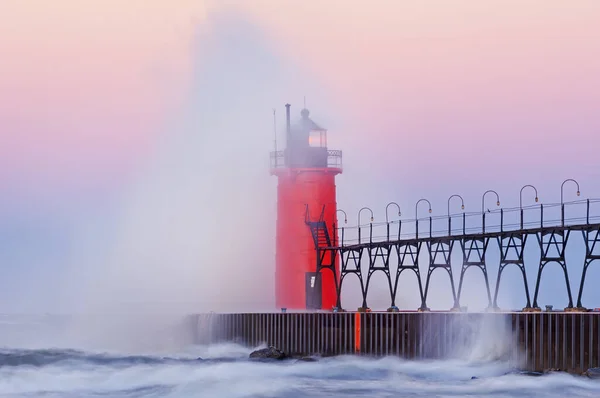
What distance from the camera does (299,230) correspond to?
207 ft

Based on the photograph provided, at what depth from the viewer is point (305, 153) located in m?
64.5

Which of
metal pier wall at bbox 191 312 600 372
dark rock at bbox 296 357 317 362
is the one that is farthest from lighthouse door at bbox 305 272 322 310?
dark rock at bbox 296 357 317 362

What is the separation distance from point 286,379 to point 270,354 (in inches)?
348

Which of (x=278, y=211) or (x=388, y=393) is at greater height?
(x=278, y=211)

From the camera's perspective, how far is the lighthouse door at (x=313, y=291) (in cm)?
6153

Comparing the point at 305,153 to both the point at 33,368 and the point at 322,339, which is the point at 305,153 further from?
the point at 33,368

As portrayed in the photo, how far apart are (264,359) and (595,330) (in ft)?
59.4

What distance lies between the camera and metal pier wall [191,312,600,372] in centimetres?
3672

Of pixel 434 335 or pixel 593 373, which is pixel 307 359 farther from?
pixel 593 373

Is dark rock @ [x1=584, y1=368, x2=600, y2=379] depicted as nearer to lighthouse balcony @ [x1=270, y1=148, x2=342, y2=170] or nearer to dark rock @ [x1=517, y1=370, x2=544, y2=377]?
dark rock @ [x1=517, y1=370, x2=544, y2=377]

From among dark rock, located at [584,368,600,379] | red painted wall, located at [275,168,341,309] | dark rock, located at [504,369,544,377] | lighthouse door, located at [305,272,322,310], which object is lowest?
dark rock, located at [504,369,544,377]

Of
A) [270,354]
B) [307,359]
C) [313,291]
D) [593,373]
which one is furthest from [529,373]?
[313,291]

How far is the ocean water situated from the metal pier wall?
0.56 meters

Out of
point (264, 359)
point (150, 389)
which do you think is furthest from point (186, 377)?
point (264, 359)
